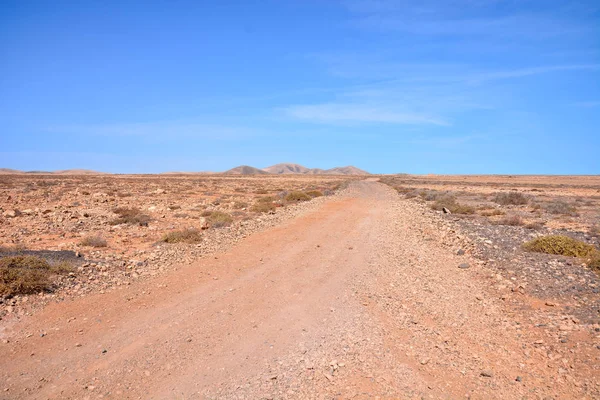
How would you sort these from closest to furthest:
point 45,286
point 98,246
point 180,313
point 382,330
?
point 382,330, point 180,313, point 45,286, point 98,246

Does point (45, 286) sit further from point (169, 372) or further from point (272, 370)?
point (272, 370)

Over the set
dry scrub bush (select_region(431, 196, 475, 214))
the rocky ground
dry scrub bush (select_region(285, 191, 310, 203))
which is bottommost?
the rocky ground

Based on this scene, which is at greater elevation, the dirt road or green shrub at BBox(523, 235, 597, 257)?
green shrub at BBox(523, 235, 597, 257)

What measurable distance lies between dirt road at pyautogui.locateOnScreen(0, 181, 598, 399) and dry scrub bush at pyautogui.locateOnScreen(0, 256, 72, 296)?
0.99 meters

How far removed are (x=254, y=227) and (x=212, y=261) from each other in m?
6.04

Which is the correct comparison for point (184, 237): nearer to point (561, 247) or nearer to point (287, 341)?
point (287, 341)

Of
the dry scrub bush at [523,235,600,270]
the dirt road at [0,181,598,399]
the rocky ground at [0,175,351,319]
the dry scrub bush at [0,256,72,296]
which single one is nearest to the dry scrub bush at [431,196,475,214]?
the rocky ground at [0,175,351,319]

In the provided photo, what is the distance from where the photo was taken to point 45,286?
27.2 feet

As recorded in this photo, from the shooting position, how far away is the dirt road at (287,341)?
5172mm

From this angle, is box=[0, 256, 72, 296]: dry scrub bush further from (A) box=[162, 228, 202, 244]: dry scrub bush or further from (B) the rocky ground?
(A) box=[162, 228, 202, 244]: dry scrub bush

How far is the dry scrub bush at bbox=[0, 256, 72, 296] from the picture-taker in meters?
7.88

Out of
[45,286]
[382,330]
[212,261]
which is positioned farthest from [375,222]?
[45,286]

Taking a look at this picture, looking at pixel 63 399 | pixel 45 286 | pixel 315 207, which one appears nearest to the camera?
pixel 63 399

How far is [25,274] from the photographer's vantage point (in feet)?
26.9
